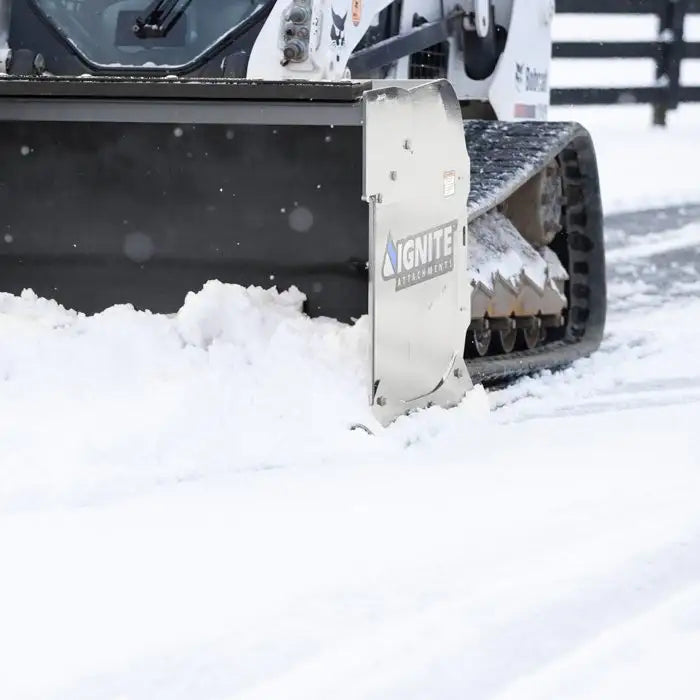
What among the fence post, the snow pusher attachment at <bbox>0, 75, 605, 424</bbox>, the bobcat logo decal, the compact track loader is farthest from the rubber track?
the fence post

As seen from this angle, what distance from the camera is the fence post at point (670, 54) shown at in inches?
556

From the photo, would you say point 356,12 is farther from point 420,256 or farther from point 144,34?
point 420,256

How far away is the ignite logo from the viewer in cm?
359

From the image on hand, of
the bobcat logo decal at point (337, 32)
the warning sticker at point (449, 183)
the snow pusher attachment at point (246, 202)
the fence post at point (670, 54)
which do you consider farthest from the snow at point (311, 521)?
the fence post at point (670, 54)

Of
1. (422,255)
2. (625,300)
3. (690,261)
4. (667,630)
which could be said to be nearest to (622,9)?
(690,261)

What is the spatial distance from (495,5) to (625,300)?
139 cm

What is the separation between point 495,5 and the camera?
6.35 meters

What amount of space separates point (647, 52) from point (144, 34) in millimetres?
10225

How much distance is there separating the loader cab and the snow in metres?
1.07

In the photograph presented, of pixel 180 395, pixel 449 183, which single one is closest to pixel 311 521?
pixel 180 395

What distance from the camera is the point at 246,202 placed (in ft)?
13.3

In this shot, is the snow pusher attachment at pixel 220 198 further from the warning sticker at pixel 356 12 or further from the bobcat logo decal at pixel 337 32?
the warning sticker at pixel 356 12

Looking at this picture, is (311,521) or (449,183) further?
(449,183)

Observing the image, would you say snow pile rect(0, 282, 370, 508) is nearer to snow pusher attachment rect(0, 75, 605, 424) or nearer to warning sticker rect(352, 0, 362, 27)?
snow pusher attachment rect(0, 75, 605, 424)
